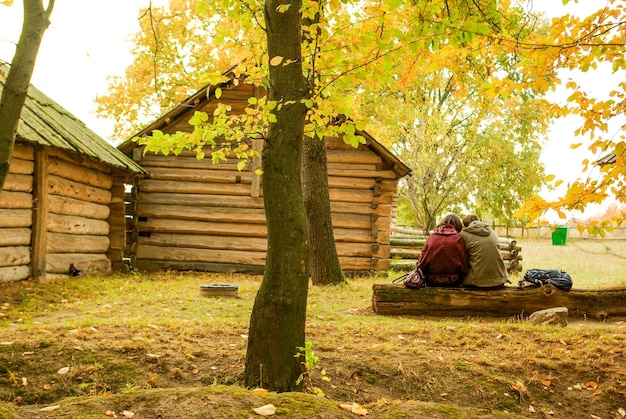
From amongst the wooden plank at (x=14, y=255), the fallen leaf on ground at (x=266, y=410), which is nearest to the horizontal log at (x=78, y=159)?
the wooden plank at (x=14, y=255)

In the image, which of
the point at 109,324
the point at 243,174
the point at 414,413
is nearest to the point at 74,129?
the point at 243,174

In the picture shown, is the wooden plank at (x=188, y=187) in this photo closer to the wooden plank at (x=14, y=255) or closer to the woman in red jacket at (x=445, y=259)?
the wooden plank at (x=14, y=255)

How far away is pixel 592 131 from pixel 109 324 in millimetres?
5541

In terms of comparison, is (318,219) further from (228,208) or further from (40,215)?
(40,215)

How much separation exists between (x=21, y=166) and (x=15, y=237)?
1348 mm

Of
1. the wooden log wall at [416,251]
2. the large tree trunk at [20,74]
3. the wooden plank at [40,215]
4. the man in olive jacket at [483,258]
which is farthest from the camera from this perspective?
the wooden log wall at [416,251]

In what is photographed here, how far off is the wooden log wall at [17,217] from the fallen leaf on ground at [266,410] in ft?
28.7

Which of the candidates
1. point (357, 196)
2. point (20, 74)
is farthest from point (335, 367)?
point (357, 196)

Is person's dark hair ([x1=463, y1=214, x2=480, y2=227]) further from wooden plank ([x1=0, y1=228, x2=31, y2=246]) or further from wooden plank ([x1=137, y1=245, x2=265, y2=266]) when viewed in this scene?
wooden plank ([x1=0, y1=228, x2=31, y2=246])

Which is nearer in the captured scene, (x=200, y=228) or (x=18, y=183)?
(x=18, y=183)

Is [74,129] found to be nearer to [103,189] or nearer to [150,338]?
[103,189]

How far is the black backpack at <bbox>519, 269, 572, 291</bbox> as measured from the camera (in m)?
8.58

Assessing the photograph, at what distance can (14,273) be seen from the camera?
10258 mm

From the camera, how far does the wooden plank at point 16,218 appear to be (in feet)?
32.8
